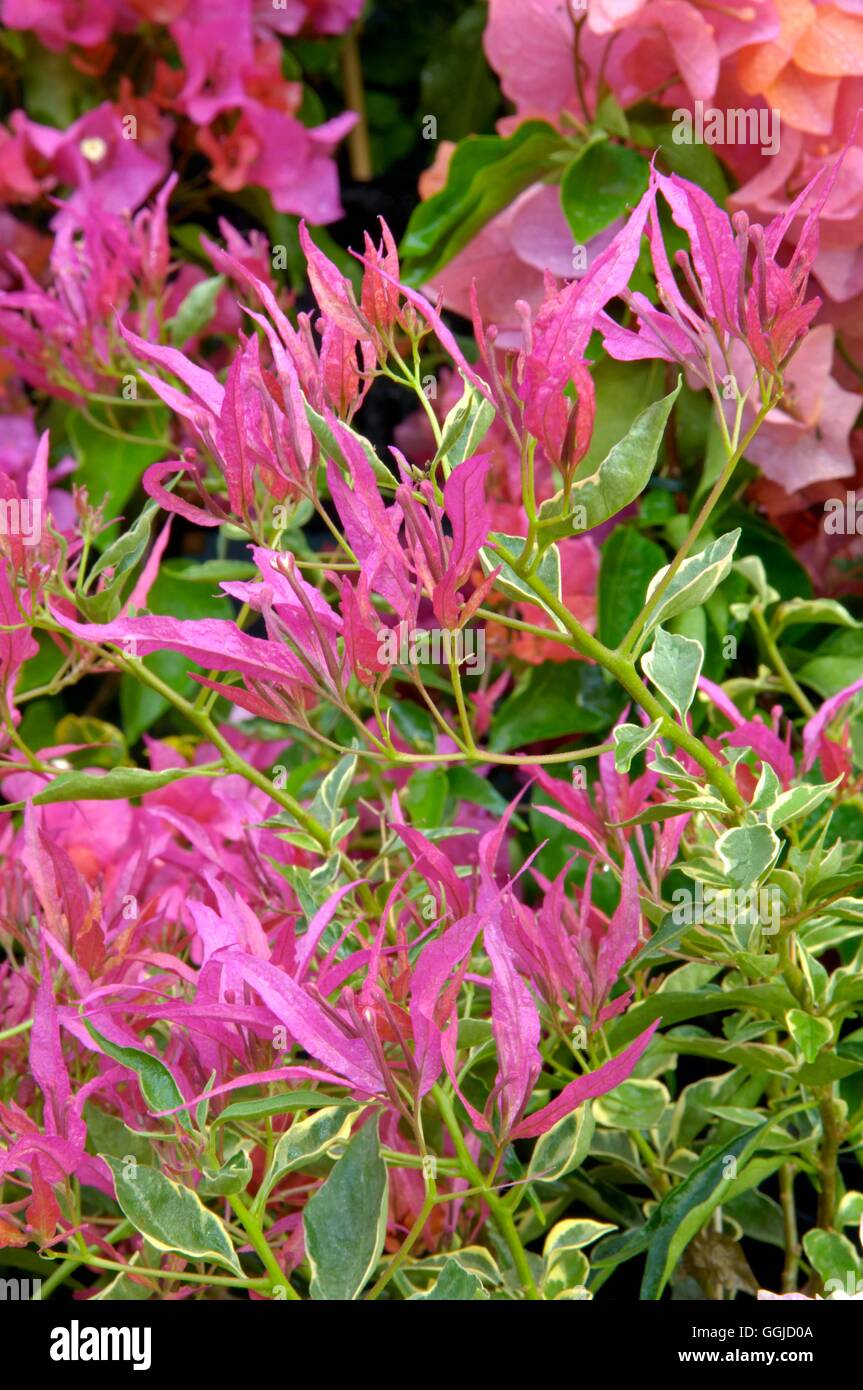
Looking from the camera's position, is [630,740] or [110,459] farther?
[110,459]

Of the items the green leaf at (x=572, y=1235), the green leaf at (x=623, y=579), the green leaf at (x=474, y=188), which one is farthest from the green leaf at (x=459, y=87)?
the green leaf at (x=572, y=1235)

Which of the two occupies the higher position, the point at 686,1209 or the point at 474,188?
the point at 474,188

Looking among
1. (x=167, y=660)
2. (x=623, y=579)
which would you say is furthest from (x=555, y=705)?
(x=167, y=660)

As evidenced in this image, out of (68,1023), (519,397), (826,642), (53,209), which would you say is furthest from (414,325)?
(53,209)

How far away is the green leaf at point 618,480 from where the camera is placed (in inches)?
11.3

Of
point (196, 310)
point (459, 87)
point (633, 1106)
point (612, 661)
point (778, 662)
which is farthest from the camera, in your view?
point (459, 87)

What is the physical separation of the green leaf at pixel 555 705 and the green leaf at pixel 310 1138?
0.23m

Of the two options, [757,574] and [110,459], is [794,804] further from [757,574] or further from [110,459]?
[110,459]

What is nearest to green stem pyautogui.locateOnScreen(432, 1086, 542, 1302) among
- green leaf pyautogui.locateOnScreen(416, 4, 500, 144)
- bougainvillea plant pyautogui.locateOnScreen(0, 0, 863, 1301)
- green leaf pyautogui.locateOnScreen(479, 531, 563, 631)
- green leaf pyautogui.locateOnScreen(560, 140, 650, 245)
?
bougainvillea plant pyautogui.locateOnScreen(0, 0, 863, 1301)

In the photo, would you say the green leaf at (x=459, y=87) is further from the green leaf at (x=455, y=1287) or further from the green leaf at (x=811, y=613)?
the green leaf at (x=455, y=1287)

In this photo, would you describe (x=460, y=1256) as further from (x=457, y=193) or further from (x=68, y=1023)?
(x=457, y=193)

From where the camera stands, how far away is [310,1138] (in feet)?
1.11

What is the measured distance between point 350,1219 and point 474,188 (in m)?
0.41

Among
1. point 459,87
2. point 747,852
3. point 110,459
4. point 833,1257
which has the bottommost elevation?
point 833,1257
